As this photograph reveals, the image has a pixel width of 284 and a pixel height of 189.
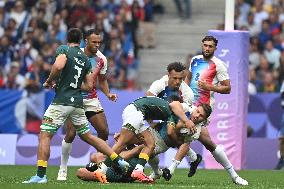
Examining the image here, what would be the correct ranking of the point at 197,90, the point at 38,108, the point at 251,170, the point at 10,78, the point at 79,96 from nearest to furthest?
the point at 79,96
the point at 197,90
the point at 251,170
the point at 38,108
the point at 10,78

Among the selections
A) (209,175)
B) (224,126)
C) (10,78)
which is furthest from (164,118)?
(10,78)

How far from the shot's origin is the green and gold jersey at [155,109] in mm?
16641

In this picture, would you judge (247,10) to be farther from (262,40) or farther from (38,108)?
(38,108)

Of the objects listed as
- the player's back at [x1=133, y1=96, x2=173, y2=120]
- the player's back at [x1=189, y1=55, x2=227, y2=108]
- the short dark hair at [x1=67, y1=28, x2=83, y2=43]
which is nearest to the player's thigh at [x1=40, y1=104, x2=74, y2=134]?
the short dark hair at [x1=67, y1=28, x2=83, y2=43]

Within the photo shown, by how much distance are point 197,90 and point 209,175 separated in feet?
6.00

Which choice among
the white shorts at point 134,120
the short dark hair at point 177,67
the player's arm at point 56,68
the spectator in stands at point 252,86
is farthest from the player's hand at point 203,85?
the spectator in stands at point 252,86

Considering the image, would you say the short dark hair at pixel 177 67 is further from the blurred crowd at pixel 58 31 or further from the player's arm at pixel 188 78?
the blurred crowd at pixel 58 31

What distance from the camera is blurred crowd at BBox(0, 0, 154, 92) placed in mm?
29172

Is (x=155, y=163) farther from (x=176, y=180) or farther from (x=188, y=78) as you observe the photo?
(x=188, y=78)

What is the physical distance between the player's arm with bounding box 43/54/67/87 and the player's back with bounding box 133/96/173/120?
1.31 m

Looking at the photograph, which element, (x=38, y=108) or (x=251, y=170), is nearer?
(x=251, y=170)

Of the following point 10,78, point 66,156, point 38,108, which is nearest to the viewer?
point 66,156

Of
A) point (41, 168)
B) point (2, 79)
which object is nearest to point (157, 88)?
point (41, 168)

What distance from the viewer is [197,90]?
1905 centimetres
